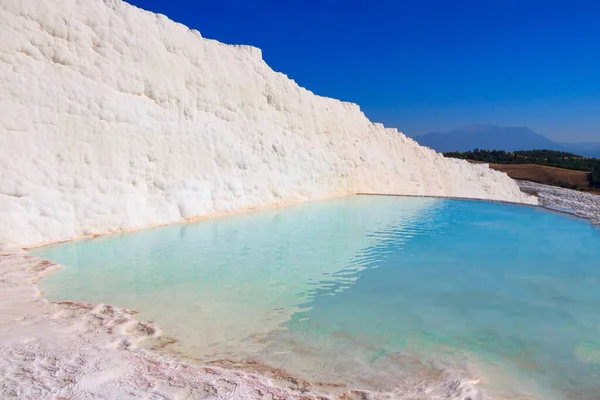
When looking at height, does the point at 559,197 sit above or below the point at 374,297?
below

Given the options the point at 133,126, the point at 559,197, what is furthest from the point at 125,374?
the point at 559,197

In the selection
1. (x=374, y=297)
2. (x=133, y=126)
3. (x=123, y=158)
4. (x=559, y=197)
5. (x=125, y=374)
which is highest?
(x=133, y=126)

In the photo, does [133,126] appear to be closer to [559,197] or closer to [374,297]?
[374,297]

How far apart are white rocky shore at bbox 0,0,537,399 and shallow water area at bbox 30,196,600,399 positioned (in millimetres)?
352

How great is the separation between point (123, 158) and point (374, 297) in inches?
264

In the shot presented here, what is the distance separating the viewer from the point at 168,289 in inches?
215

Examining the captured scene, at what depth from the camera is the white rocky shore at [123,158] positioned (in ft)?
10.5

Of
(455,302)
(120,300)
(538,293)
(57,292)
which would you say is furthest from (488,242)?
(57,292)

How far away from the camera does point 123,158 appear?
970 centimetres

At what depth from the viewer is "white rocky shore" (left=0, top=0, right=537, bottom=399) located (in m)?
3.19

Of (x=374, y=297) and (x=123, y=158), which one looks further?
(x=123, y=158)

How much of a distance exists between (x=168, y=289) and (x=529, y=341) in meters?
3.84

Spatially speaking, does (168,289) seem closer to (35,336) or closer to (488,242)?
(35,336)

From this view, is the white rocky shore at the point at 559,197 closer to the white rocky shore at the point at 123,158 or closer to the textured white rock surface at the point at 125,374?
the white rocky shore at the point at 123,158
